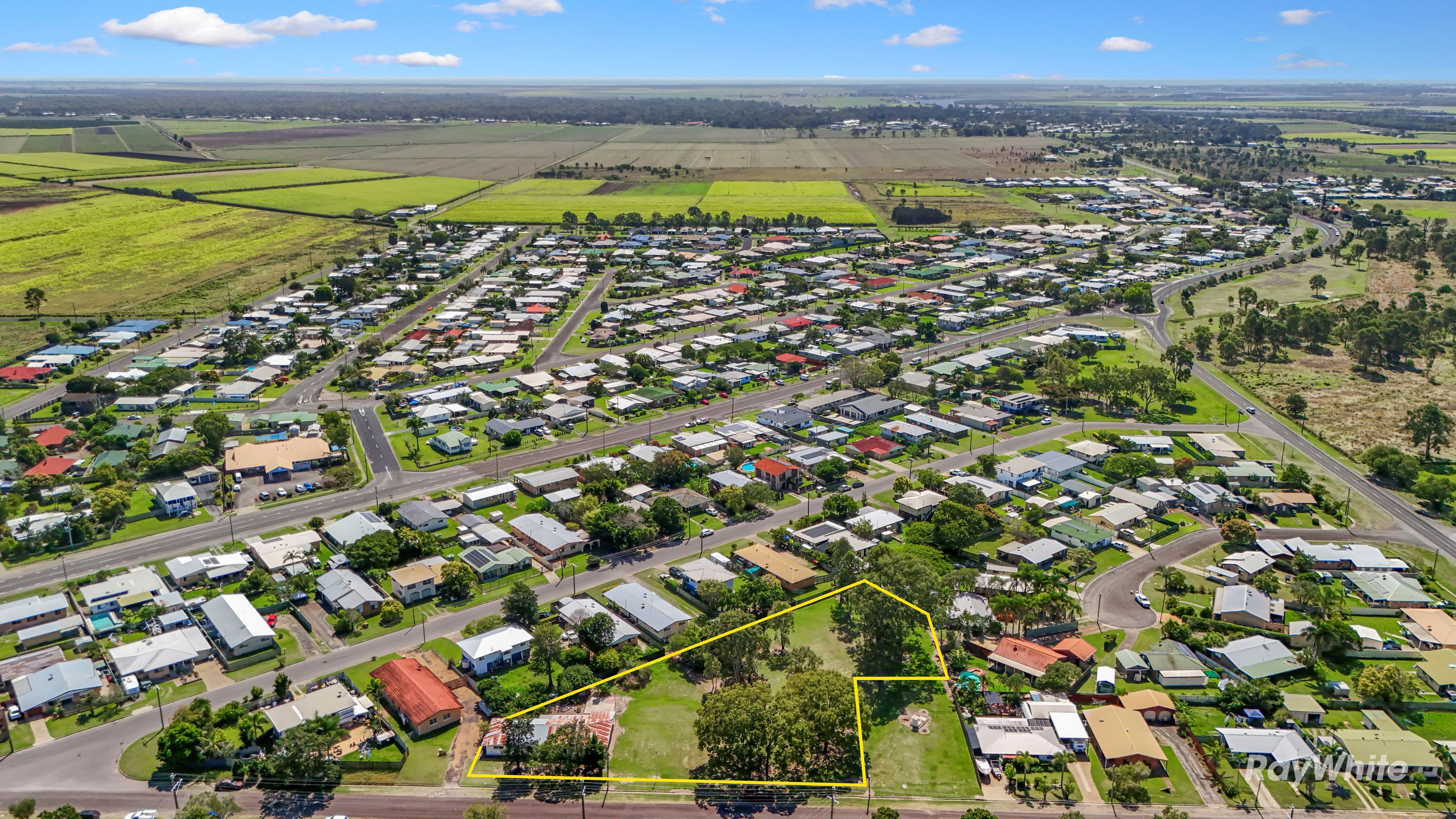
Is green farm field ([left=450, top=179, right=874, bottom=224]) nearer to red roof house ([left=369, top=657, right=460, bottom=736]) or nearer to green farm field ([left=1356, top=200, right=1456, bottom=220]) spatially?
green farm field ([left=1356, top=200, right=1456, bottom=220])

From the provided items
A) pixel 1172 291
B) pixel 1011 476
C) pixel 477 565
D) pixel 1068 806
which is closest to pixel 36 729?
pixel 477 565

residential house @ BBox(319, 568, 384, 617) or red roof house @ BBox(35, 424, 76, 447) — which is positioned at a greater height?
red roof house @ BBox(35, 424, 76, 447)

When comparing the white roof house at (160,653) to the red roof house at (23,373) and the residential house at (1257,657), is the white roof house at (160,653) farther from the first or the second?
the red roof house at (23,373)

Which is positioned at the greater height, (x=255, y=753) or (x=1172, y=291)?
(x=1172, y=291)

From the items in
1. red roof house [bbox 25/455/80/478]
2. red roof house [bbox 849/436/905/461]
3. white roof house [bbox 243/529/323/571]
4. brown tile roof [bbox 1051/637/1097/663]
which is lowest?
brown tile roof [bbox 1051/637/1097/663]

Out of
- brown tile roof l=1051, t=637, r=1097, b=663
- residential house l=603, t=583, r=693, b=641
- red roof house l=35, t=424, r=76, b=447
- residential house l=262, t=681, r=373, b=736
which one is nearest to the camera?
residential house l=262, t=681, r=373, b=736

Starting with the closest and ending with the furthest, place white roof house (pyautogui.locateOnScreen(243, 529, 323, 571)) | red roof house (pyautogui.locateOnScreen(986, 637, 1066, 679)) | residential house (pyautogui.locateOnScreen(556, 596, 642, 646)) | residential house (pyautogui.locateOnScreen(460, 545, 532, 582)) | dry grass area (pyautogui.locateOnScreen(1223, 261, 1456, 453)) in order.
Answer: red roof house (pyautogui.locateOnScreen(986, 637, 1066, 679)) → residential house (pyautogui.locateOnScreen(556, 596, 642, 646)) → residential house (pyautogui.locateOnScreen(460, 545, 532, 582)) → white roof house (pyautogui.locateOnScreen(243, 529, 323, 571)) → dry grass area (pyautogui.locateOnScreen(1223, 261, 1456, 453))

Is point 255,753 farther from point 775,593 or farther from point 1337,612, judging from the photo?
point 1337,612

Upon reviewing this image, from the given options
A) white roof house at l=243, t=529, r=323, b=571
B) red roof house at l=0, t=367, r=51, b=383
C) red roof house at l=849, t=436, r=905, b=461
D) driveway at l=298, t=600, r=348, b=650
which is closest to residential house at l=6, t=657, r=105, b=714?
driveway at l=298, t=600, r=348, b=650
